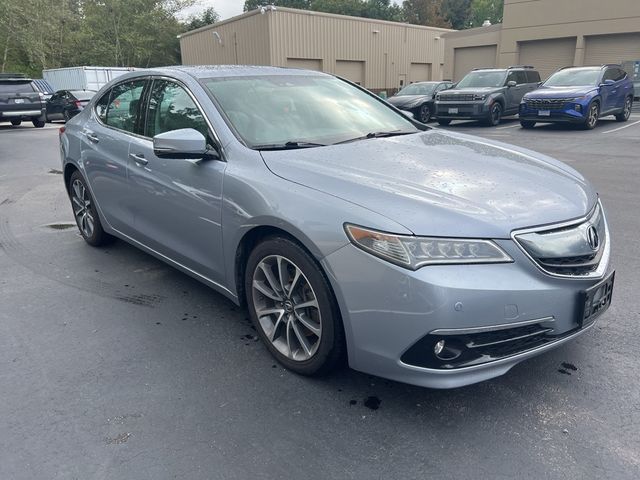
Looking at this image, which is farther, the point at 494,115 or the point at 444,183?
the point at 494,115

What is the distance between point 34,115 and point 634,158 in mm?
19066

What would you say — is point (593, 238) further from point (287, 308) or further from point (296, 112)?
point (296, 112)

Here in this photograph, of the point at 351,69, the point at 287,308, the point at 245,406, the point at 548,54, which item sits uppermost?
the point at 548,54

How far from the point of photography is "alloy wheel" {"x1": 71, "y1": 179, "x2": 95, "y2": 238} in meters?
4.98

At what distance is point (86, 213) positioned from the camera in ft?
16.6

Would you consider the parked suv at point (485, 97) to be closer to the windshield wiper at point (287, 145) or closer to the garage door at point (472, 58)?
the garage door at point (472, 58)

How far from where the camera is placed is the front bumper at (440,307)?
2.20 m

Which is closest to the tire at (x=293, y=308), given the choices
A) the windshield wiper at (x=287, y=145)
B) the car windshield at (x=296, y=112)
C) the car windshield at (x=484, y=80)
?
the windshield wiper at (x=287, y=145)

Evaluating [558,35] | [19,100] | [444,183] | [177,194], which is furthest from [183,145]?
[558,35]

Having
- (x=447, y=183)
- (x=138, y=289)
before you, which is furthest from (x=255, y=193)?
(x=138, y=289)

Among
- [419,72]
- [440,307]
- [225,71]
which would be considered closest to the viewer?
[440,307]

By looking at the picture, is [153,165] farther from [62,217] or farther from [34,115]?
[34,115]

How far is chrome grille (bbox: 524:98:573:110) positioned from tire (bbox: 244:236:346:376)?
13393mm

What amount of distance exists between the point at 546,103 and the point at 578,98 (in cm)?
78
